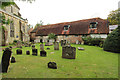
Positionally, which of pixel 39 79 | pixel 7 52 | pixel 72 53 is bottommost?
pixel 39 79

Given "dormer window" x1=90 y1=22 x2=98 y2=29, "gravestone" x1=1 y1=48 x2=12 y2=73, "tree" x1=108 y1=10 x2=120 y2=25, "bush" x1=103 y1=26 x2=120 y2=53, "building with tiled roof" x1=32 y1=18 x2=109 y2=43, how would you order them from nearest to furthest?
"gravestone" x1=1 y1=48 x2=12 y2=73
"bush" x1=103 y1=26 x2=120 y2=53
"building with tiled roof" x1=32 y1=18 x2=109 y2=43
"dormer window" x1=90 y1=22 x2=98 y2=29
"tree" x1=108 y1=10 x2=120 y2=25

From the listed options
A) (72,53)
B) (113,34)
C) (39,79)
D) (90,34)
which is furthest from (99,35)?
(39,79)

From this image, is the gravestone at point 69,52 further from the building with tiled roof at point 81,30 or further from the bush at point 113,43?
the building with tiled roof at point 81,30

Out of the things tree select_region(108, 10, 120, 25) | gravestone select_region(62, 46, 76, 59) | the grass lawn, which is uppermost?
tree select_region(108, 10, 120, 25)

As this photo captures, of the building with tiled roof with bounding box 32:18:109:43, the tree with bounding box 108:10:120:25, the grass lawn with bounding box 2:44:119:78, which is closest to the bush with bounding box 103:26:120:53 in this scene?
the grass lawn with bounding box 2:44:119:78

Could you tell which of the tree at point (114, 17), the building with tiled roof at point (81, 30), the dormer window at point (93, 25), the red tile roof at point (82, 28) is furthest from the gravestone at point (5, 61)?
the tree at point (114, 17)

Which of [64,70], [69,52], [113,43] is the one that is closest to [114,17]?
[113,43]

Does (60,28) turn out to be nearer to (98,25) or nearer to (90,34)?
(90,34)

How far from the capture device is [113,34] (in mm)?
10727

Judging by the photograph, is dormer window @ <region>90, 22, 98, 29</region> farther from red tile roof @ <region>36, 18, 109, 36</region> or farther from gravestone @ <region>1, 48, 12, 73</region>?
gravestone @ <region>1, 48, 12, 73</region>

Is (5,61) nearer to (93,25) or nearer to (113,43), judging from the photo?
(113,43)

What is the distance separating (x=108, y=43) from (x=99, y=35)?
9.35 meters

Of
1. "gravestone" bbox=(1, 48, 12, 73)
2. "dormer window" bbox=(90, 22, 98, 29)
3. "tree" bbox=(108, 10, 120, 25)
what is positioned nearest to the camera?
"gravestone" bbox=(1, 48, 12, 73)

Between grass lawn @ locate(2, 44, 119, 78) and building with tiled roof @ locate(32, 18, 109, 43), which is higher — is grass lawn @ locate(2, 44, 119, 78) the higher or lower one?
the lower one
